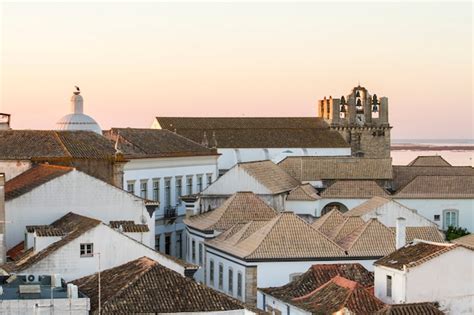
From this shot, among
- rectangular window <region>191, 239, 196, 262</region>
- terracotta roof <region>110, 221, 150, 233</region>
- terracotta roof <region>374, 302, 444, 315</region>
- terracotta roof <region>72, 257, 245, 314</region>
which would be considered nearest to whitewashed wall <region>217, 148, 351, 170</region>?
rectangular window <region>191, 239, 196, 262</region>

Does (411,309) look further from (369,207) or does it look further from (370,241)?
(369,207)

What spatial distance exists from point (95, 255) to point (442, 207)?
30.1 m

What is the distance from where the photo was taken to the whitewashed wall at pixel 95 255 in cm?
2650

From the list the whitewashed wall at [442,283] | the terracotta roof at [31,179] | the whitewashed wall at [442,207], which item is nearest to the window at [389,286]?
the whitewashed wall at [442,283]

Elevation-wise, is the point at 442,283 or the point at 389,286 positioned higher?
the point at 442,283

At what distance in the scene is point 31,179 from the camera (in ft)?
113

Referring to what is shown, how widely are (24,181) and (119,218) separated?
362cm

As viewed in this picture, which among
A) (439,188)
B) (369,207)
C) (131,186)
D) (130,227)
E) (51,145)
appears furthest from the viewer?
(439,188)

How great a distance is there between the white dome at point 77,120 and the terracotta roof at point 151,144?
1883 millimetres

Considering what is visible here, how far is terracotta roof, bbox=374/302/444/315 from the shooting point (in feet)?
85.4

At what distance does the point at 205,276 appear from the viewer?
3947 cm

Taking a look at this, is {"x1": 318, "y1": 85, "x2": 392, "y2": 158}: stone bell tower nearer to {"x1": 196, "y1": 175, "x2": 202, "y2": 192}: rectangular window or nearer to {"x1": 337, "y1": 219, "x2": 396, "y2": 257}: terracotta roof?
{"x1": 196, "y1": 175, "x2": 202, "y2": 192}: rectangular window

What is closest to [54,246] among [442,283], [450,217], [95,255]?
[95,255]

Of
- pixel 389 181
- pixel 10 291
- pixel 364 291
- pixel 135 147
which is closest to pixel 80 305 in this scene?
pixel 10 291
